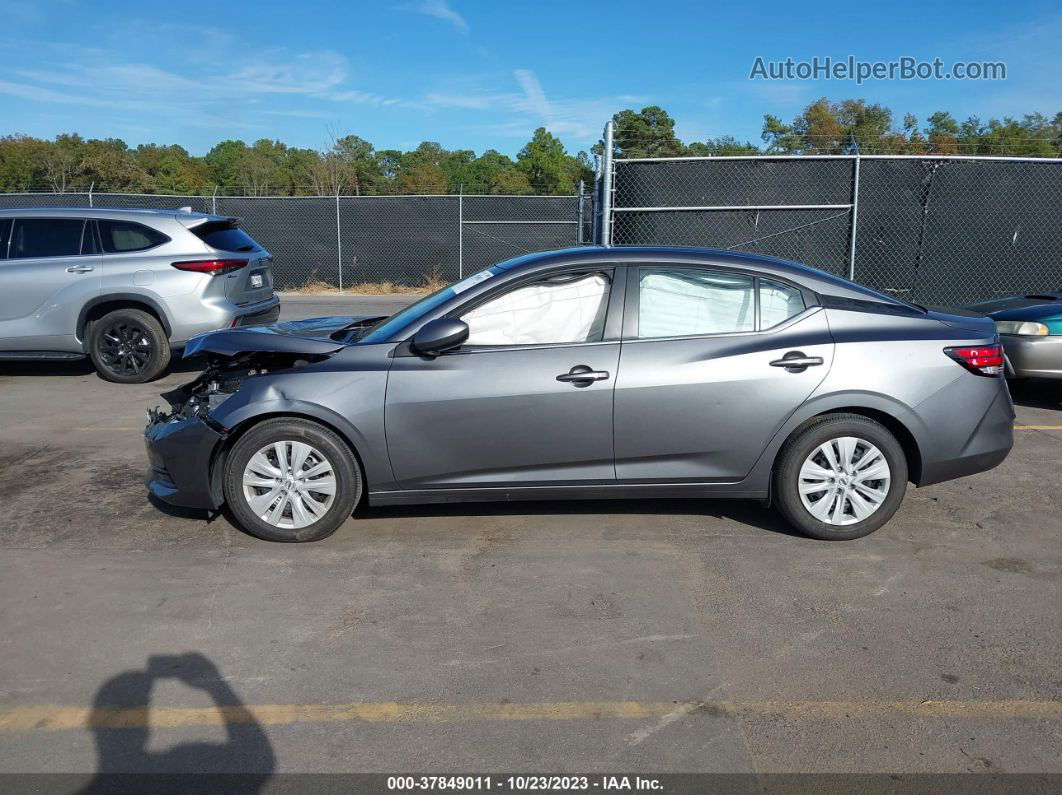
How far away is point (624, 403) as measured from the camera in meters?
4.76

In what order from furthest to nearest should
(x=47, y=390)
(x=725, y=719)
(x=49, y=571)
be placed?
(x=47, y=390)
(x=49, y=571)
(x=725, y=719)

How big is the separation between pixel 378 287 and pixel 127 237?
10.8 m

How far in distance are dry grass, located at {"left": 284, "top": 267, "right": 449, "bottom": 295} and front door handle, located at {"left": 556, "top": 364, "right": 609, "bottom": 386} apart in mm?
15366

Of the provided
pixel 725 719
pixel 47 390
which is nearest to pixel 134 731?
pixel 725 719

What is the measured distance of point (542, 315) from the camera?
494cm

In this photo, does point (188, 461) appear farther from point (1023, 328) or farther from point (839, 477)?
point (1023, 328)

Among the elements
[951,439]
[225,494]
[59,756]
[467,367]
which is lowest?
[59,756]

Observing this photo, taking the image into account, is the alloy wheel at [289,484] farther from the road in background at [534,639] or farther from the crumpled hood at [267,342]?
the crumpled hood at [267,342]

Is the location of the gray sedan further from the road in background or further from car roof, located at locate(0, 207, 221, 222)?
car roof, located at locate(0, 207, 221, 222)

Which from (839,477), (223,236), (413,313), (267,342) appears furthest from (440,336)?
(223,236)

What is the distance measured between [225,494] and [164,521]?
0.62 meters

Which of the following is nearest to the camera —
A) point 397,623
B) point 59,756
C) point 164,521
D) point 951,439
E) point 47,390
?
point 59,756

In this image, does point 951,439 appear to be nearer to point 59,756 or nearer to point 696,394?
point 696,394

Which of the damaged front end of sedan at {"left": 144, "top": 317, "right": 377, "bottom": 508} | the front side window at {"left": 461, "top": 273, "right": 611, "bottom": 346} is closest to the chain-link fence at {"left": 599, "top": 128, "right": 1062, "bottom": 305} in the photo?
the front side window at {"left": 461, "top": 273, "right": 611, "bottom": 346}
